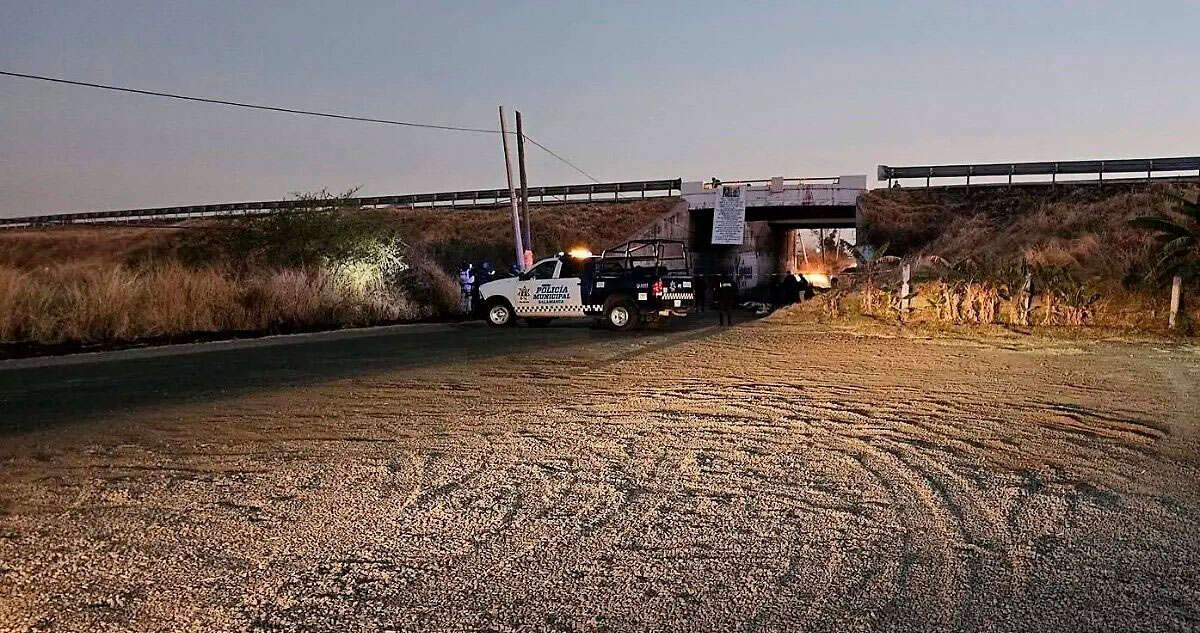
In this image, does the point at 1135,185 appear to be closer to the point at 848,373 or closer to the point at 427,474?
the point at 848,373

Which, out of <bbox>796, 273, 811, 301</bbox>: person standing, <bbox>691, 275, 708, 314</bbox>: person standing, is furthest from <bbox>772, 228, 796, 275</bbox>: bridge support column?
<bbox>691, 275, 708, 314</bbox>: person standing

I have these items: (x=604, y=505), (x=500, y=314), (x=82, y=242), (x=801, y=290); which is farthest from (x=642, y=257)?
(x=82, y=242)

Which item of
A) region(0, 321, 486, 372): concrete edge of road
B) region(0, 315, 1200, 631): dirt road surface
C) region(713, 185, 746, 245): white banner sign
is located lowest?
region(0, 315, 1200, 631): dirt road surface

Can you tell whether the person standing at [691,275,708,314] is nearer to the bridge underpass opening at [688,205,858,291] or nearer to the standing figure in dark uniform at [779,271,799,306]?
the standing figure in dark uniform at [779,271,799,306]

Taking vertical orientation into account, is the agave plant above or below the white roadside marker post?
above

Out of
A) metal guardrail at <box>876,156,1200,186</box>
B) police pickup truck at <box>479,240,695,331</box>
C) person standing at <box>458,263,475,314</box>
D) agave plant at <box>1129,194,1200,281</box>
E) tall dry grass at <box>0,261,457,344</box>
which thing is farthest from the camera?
metal guardrail at <box>876,156,1200,186</box>

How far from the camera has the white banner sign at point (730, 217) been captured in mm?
43906

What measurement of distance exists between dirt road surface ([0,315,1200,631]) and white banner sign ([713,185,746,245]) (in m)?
31.9

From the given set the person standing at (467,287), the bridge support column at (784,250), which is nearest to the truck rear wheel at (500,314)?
the person standing at (467,287)

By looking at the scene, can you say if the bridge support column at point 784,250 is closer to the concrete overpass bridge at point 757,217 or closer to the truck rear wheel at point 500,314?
the concrete overpass bridge at point 757,217

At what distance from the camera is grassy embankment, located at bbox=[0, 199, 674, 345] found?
1828cm

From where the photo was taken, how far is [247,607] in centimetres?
441

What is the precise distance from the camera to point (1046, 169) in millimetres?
44438

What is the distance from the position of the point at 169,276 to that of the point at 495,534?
18.2 metres
